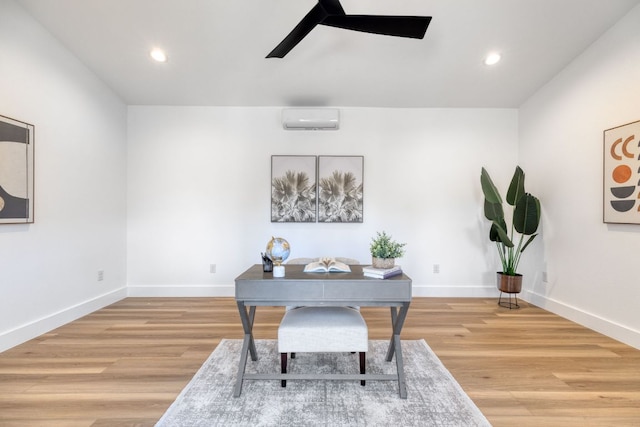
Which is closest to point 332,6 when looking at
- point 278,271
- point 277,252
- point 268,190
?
point 277,252

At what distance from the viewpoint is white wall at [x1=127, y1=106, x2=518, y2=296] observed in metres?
4.02

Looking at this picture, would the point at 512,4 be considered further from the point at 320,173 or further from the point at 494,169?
the point at 320,173

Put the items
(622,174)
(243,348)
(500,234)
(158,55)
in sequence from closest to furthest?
(243,348), (622,174), (158,55), (500,234)

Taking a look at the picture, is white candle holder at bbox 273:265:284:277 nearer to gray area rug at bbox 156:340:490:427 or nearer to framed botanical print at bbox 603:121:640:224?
gray area rug at bbox 156:340:490:427

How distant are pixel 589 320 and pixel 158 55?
5.19 m

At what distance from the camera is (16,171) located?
2508 millimetres

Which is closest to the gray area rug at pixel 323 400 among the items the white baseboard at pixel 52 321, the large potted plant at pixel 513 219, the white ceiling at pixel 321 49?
the white baseboard at pixel 52 321


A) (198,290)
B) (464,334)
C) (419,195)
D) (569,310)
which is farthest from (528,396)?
(198,290)

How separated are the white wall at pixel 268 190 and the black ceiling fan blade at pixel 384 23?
6.55 feet

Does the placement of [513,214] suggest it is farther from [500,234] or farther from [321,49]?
[321,49]

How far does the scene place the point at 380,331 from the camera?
114 inches

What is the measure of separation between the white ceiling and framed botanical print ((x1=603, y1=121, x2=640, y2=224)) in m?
1.04

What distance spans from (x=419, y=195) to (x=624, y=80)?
219 cm

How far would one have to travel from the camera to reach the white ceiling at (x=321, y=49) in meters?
2.61
